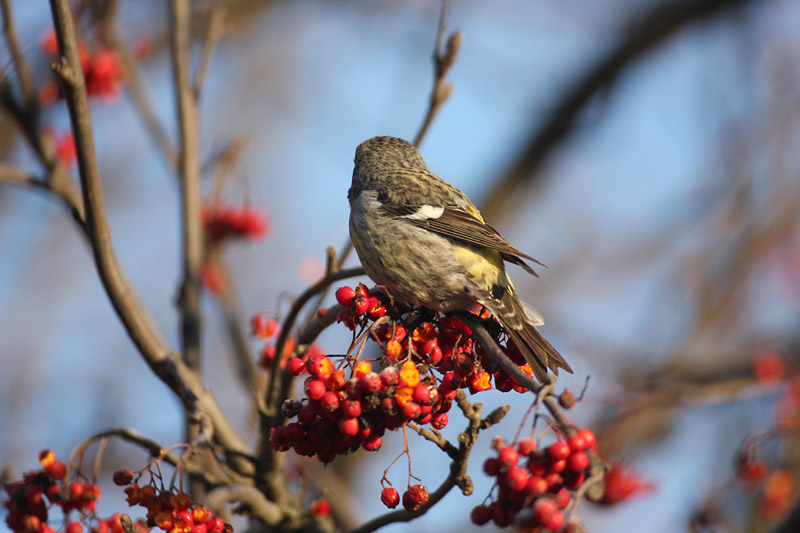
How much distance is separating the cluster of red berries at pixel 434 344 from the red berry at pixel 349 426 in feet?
Answer: 0.91

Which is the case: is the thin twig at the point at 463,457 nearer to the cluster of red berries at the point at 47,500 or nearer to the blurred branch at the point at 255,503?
the blurred branch at the point at 255,503

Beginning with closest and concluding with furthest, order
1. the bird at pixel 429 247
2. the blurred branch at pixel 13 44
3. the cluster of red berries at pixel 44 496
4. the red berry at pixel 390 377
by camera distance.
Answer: the red berry at pixel 390 377
the cluster of red berries at pixel 44 496
the bird at pixel 429 247
the blurred branch at pixel 13 44

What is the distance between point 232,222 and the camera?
5.39 m

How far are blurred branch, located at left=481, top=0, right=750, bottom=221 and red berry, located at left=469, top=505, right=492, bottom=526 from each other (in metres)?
6.54

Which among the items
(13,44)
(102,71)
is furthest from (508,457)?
(102,71)

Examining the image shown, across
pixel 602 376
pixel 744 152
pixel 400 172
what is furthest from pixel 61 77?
pixel 744 152

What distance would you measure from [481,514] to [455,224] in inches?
73.8

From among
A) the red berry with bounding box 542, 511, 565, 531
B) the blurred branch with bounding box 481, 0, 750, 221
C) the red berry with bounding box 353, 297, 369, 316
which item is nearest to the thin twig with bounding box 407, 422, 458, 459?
the red berry with bounding box 353, 297, 369, 316

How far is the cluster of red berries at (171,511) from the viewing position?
2578 mm

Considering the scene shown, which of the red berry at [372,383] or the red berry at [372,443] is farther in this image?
the red berry at [372,443]

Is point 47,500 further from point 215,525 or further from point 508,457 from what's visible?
point 508,457

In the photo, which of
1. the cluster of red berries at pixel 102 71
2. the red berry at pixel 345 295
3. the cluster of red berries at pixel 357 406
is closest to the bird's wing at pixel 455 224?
the red berry at pixel 345 295

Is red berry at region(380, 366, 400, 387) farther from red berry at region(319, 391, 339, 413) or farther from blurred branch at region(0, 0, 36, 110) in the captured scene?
blurred branch at region(0, 0, 36, 110)

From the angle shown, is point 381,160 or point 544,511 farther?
point 381,160
